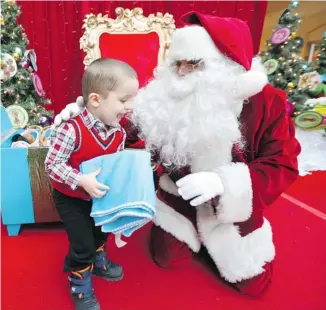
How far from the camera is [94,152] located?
3.12 ft

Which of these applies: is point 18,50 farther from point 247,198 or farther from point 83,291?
point 247,198

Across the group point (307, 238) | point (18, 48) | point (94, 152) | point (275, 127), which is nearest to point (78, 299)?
point (94, 152)

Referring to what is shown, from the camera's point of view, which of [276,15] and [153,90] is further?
[276,15]

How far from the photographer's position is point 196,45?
39.2 inches

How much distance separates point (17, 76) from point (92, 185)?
1800 mm

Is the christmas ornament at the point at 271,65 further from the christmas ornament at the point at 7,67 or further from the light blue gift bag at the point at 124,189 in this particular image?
the light blue gift bag at the point at 124,189

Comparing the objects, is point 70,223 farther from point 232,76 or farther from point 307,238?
point 307,238

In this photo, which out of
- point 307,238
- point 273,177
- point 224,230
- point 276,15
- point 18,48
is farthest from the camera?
point 276,15

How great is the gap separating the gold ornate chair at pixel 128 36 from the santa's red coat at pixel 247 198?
1.55 meters

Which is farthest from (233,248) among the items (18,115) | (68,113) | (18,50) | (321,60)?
(321,60)

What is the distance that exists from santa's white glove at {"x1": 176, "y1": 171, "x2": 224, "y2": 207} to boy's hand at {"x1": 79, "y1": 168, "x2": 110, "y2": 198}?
247 millimetres

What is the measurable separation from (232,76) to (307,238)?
98 cm

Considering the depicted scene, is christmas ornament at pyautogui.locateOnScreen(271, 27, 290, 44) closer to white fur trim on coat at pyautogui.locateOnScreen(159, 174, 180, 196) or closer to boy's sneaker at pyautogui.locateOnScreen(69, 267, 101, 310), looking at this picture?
white fur trim on coat at pyautogui.locateOnScreen(159, 174, 180, 196)

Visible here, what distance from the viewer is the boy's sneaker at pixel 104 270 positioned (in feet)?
4.06
